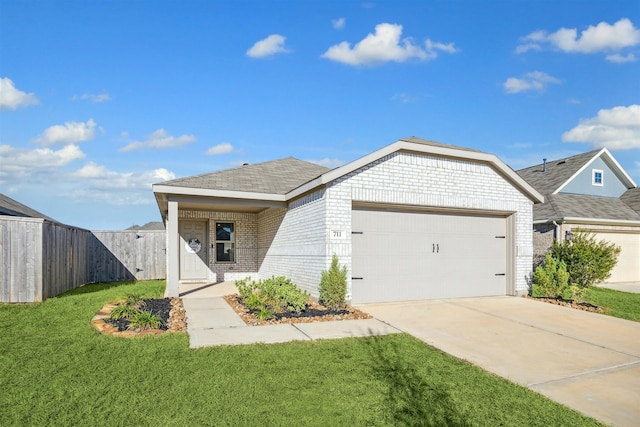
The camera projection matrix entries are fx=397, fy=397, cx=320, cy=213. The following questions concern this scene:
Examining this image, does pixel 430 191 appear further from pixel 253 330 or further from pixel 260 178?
pixel 253 330

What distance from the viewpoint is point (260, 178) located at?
41.4 feet

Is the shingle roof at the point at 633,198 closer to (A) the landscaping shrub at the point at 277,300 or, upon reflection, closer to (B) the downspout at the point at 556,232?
(B) the downspout at the point at 556,232

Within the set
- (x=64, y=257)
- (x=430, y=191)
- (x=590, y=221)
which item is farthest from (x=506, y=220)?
(x=64, y=257)

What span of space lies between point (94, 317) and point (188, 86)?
9.01 m

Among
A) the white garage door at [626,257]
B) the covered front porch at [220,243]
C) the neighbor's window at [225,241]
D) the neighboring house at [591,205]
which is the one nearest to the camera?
the covered front porch at [220,243]

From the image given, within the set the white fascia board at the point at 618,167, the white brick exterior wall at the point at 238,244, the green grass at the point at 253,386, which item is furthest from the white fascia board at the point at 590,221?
the green grass at the point at 253,386

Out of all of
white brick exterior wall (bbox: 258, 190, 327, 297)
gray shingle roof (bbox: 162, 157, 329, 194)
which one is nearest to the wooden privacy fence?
gray shingle roof (bbox: 162, 157, 329, 194)

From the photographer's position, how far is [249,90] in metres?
15.0

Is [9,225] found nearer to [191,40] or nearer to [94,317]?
[94,317]

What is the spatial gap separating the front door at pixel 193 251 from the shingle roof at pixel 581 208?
1306 centimetres

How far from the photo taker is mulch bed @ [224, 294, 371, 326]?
752cm

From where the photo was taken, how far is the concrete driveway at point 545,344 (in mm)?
4230

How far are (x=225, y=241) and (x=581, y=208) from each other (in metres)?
14.5

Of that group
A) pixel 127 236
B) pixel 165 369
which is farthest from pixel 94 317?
pixel 127 236
